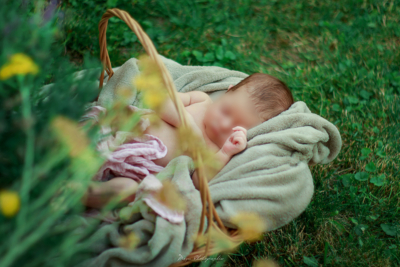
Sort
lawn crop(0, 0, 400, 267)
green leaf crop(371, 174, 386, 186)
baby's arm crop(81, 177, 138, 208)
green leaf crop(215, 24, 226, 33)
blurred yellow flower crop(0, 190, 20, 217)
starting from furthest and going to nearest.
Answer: green leaf crop(215, 24, 226, 33) < green leaf crop(371, 174, 386, 186) < lawn crop(0, 0, 400, 267) < baby's arm crop(81, 177, 138, 208) < blurred yellow flower crop(0, 190, 20, 217)

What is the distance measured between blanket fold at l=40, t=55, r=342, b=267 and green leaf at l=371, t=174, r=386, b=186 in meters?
0.30

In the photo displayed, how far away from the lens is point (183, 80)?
1.89 meters

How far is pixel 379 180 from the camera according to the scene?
1675 millimetres

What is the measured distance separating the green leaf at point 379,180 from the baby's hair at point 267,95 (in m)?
0.59

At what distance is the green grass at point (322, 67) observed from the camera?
4.88 ft

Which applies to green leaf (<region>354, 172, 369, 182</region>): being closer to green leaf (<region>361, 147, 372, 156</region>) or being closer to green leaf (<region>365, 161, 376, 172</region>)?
green leaf (<region>365, 161, 376, 172</region>)

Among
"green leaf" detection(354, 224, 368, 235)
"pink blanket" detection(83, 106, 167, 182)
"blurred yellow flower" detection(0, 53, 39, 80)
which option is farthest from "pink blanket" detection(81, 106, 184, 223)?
"green leaf" detection(354, 224, 368, 235)

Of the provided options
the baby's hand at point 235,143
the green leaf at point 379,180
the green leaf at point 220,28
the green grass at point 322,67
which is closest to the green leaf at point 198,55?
the green grass at point 322,67

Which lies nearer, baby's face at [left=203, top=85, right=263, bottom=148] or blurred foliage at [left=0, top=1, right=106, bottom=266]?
blurred foliage at [left=0, top=1, right=106, bottom=266]

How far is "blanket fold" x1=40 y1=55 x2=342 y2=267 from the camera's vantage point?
44.5 inches

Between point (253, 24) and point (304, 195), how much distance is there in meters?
1.77

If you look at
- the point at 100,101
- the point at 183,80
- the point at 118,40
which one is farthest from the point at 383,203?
the point at 118,40

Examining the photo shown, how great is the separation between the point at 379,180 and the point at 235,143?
0.83 m

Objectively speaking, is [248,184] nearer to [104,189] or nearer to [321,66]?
[104,189]
